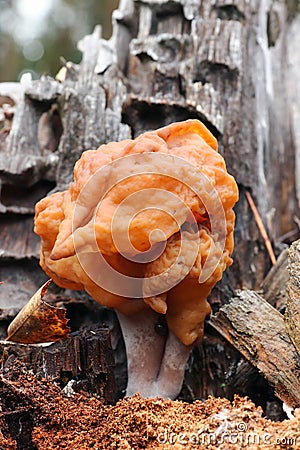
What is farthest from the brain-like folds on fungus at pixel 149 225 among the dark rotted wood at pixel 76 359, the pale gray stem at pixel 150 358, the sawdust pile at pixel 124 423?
the sawdust pile at pixel 124 423

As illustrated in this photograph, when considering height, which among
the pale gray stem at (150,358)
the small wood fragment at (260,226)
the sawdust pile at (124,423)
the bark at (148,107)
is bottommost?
the pale gray stem at (150,358)

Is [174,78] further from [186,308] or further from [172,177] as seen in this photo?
[186,308]

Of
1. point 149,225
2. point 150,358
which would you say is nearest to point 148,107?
point 149,225

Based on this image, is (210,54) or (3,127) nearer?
(210,54)

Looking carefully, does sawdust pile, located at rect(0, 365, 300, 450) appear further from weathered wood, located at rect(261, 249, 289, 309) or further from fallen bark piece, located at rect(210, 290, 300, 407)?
weathered wood, located at rect(261, 249, 289, 309)

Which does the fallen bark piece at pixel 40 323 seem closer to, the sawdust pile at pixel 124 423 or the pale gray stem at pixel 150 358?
the sawdust pile at pixel 124 423

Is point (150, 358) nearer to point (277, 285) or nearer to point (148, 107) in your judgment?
point (277, 285)

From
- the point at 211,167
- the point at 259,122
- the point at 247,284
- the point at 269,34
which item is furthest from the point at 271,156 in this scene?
the point at 211,167

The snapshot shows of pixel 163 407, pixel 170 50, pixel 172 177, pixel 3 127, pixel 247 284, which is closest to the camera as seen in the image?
pixel 163 407
